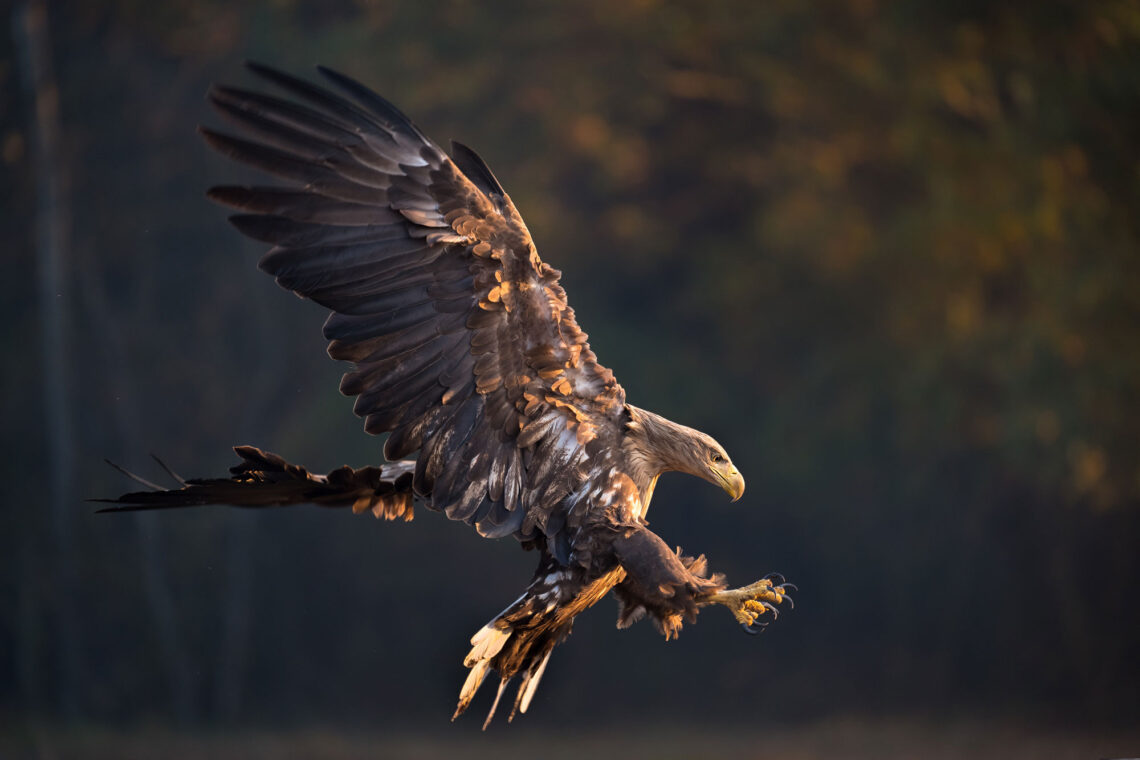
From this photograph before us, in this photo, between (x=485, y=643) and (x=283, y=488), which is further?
(x=283, y=488)

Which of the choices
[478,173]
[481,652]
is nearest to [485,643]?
[481,652]

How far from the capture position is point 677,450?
2.91 meters

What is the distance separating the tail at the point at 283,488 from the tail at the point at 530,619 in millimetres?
472

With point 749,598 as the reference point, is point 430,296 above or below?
above

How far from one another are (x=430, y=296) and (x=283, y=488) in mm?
664

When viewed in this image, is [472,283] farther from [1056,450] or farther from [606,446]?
[1056,450]

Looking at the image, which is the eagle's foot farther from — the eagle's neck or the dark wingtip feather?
the dark wingtip feather

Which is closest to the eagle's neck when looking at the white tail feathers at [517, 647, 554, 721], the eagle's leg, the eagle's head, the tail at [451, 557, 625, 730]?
the eagle's head

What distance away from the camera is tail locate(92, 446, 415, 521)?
293 cm

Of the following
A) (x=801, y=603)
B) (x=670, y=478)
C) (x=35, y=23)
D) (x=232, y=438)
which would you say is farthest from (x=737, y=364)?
(x=35, y=23)

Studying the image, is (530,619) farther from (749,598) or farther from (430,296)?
(430,296)

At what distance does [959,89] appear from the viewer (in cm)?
735

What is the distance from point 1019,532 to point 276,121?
604cm

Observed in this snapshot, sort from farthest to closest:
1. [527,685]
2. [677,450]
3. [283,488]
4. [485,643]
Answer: [527,685], [283,488], [677,450], [485,643]
